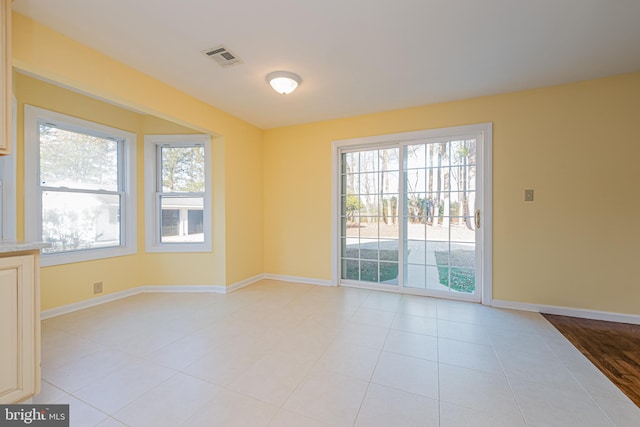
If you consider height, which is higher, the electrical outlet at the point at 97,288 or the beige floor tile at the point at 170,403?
the electrical outlet at the point at 97,288

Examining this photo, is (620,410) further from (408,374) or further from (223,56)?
(223,56)

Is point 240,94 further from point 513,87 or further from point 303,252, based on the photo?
point 513,87

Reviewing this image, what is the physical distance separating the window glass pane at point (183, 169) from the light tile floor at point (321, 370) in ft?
Answer: 5.49

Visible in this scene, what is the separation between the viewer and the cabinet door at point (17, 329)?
141cm

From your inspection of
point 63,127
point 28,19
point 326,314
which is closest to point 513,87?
point 326,314

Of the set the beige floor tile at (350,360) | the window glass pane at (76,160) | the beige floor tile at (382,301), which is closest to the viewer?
the beige floor tile at (350,360)

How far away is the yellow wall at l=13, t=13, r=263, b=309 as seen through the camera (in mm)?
2043

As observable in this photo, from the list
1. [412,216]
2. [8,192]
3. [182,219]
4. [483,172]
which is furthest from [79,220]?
[483,172]

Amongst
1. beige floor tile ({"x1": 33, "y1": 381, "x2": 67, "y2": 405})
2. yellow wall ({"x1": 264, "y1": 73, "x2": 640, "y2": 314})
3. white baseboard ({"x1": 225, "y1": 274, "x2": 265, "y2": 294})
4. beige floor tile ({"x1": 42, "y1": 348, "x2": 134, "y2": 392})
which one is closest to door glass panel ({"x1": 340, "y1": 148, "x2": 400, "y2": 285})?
yellow wall ({"x1": 264, "y1": 73, "x2": 640, "y2": 314})

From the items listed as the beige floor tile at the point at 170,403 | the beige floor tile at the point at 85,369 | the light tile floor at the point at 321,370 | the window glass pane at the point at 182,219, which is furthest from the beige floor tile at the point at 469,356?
the window glass pane at the point at 182,219

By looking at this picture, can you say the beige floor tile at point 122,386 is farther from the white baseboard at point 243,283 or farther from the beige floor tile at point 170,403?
the white baseboard at point 243,283

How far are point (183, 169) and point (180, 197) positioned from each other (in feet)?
1.34

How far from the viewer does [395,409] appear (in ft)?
4.99

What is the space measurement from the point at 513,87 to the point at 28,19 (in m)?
4.38
